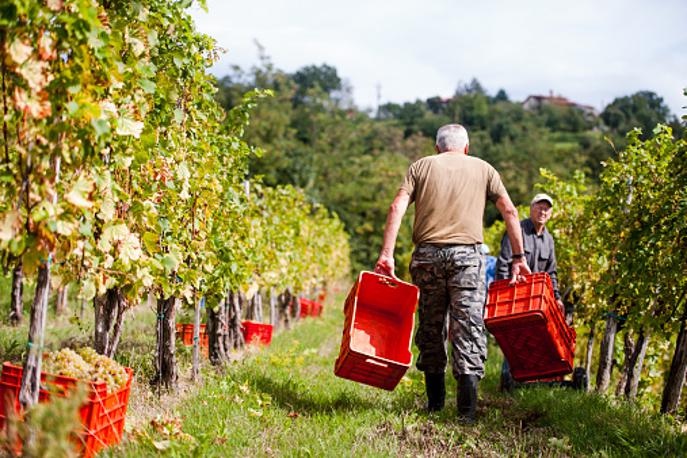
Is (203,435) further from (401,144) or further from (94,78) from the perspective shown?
(401,144)

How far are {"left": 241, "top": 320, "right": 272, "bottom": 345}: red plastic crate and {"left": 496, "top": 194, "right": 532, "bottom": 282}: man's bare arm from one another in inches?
162

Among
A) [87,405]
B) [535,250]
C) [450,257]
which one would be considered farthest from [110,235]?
[535,250]

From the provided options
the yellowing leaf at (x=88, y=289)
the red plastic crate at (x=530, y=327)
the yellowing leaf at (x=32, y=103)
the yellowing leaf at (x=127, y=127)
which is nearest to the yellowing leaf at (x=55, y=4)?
the yellowing leaf at (x=32, y=103)

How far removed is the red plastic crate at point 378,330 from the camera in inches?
158

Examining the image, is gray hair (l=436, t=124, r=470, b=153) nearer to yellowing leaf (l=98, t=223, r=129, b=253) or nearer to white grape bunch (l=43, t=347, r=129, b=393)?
yellowing leaf (l=98, t=223, r=129, b=253)

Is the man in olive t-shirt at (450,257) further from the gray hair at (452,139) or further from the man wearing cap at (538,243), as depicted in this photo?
the man wearing cap at (538,243)

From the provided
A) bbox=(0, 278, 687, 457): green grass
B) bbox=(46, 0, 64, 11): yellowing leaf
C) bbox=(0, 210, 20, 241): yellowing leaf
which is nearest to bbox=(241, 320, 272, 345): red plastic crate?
bbox=(0, 278, 687, 457): green grass

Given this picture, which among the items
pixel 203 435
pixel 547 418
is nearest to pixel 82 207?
pixel 203 435

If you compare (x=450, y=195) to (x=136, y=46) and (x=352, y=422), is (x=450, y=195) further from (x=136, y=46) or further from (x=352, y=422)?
(x=136, y=46)

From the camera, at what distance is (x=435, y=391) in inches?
177

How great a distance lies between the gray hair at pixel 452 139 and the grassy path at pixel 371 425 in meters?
1.86

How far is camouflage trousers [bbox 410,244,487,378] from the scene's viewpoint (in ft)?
13.8

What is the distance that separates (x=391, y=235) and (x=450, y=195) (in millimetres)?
510

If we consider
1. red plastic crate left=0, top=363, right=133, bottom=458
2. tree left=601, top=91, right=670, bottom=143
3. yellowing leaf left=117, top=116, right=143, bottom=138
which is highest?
tree left=601, top=91, right=670, bottom=143
